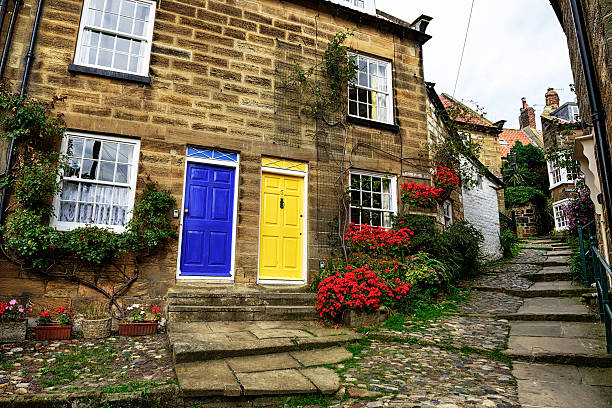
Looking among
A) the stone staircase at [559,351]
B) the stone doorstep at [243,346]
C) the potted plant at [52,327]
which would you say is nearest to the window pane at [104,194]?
the potted plant at [52,327]

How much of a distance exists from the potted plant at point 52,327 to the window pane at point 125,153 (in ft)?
8.55

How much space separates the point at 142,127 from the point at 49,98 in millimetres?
1440

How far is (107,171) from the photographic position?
21.5 ft

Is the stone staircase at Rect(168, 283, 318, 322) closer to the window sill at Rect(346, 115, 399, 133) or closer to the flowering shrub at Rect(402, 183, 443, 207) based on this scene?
the flowering shrub at Rect(402, 183, 443, 207)

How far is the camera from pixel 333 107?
28.2ft

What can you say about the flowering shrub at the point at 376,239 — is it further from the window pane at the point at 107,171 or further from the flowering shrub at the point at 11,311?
the flowering shrub at the point at 11,311

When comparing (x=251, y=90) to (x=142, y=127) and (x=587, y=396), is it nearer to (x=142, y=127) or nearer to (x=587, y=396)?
(x=142, y=127)

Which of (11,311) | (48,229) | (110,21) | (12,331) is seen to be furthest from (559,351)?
(110,21)

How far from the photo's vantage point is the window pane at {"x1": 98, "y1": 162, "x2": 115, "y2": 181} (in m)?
6.52

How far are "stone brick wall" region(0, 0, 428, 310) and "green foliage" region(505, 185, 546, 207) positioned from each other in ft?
49.8

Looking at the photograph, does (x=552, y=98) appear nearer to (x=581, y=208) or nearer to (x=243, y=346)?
(x=581, y=208)

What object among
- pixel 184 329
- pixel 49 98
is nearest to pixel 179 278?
pixel 184 329

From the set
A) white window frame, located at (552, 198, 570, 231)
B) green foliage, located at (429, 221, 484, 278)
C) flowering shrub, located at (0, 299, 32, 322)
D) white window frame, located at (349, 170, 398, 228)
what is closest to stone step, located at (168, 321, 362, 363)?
flowering shrub, located at (0, 299, 32, 322)

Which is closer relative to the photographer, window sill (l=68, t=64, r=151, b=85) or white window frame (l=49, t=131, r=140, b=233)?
white window frame (l=49, t=131, r=140, b=233)
